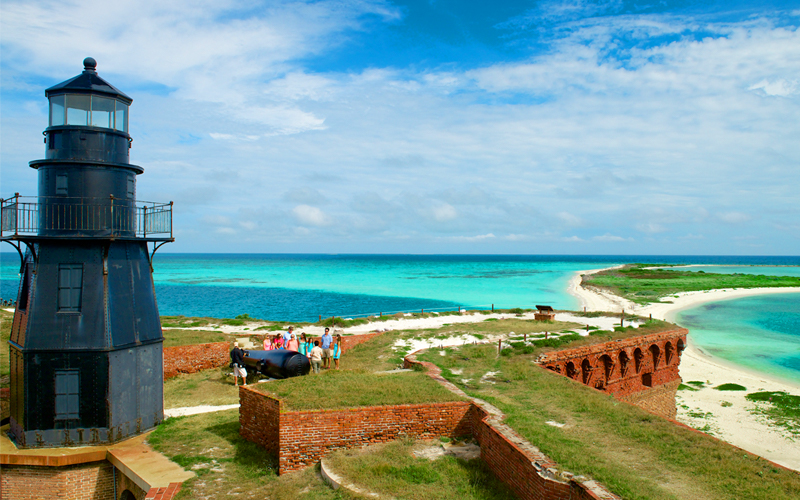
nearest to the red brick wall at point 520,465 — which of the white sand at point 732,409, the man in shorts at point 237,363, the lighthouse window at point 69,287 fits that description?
the man in shorts at point 237,363

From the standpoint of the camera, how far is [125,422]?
12.9 metres

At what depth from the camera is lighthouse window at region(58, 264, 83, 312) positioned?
1267 centimetres

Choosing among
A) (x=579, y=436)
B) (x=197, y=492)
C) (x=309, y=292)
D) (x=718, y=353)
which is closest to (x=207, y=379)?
(x=197, y=492)

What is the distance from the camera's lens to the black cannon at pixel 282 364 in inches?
661

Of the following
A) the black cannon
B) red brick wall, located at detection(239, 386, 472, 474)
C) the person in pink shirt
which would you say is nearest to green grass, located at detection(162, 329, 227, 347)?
the black cannon

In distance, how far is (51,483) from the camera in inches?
465

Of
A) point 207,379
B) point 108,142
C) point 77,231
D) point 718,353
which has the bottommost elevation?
point 718,353

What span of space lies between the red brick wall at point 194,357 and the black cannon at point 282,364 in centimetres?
366

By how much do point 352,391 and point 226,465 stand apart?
333 cm

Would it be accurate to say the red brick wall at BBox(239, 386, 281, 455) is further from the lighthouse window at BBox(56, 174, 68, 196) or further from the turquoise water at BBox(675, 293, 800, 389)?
the turquoise water at BBox(675, 293, 800, 389)

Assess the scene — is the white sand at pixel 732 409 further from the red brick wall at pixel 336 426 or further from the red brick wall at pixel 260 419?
the red brick wall at pixel 260 419

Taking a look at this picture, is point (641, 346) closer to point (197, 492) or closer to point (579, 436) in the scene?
point (579, 436)

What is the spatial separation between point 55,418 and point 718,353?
40904mm

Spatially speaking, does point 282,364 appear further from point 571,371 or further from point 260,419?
point 571,371
